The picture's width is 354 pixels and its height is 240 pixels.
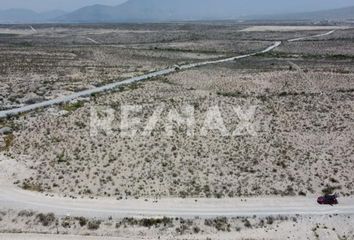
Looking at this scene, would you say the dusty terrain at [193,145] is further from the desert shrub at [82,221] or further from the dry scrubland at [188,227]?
the desert shrub at [82,221]

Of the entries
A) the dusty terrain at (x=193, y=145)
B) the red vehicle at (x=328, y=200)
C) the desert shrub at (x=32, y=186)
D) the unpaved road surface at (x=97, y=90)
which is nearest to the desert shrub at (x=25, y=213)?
the dusty terrain at (x=193, y=145)

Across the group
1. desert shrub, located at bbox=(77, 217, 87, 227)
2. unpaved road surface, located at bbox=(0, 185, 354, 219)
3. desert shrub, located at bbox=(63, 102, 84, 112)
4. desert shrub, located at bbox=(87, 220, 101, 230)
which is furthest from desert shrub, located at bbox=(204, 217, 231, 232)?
desert shrub, located at bbox=(63, 102, 84, 112)

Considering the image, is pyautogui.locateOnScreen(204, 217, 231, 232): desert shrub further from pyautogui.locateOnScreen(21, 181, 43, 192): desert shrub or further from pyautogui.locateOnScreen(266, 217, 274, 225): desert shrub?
pyautogui.locateOnScreen(21, 181, 43, 192): desert shrub

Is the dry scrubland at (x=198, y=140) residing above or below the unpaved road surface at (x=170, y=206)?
above

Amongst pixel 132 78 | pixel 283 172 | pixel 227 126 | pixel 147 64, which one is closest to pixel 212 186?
pixel 283 172

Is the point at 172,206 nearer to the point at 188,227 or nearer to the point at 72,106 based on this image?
the point at 188,227

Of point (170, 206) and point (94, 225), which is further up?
point (170, 206)

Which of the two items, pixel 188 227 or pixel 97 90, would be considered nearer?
pixel 188 227

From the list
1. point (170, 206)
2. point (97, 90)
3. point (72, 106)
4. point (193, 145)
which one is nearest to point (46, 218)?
point (170, 206)
